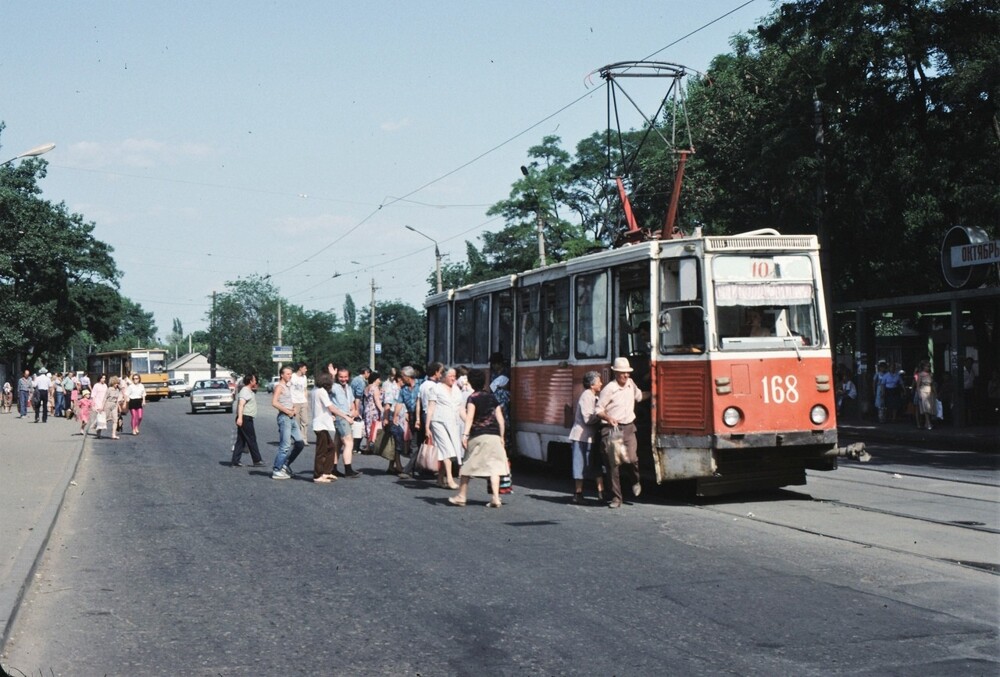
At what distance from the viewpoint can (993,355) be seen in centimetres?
3145

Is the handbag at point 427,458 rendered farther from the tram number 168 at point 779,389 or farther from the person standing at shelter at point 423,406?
the tram number 168 at point 779,389

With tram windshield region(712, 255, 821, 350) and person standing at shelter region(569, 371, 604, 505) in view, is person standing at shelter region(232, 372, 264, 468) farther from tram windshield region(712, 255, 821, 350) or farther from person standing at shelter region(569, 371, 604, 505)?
tram windshield region(712, 255, 821, 350)

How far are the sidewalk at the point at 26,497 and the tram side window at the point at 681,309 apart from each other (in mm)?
7184

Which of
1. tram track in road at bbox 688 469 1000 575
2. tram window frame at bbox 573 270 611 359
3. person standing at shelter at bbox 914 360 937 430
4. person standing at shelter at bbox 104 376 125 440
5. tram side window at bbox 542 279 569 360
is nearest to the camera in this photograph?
tram track in road at bbox 688 469 1000 575

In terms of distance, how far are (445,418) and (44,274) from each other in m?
54.5

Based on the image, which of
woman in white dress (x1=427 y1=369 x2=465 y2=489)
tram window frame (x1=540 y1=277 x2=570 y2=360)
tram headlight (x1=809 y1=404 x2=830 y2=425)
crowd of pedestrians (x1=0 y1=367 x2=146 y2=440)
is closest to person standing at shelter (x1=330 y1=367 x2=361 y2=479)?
woman in white dress (x1=427 y1=369 x2=465 y2=489)

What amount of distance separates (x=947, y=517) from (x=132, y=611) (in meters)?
8.49

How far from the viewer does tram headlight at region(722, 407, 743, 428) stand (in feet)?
44.1

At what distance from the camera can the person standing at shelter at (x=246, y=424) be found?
20406mm

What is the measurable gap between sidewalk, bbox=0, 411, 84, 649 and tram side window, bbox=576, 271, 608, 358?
6957 millimetres

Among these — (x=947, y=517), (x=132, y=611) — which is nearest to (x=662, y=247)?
(x=947, y=517)

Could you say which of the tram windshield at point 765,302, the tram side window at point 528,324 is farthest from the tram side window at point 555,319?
the tram windshield at point 765,302

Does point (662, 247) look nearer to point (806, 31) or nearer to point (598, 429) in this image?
point (598, 429)

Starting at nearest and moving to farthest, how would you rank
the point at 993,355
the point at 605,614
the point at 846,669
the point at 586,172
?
1. the point at 846,669
2. the point at 605,614
3. the point at 993,355
4. the point at 586,172
